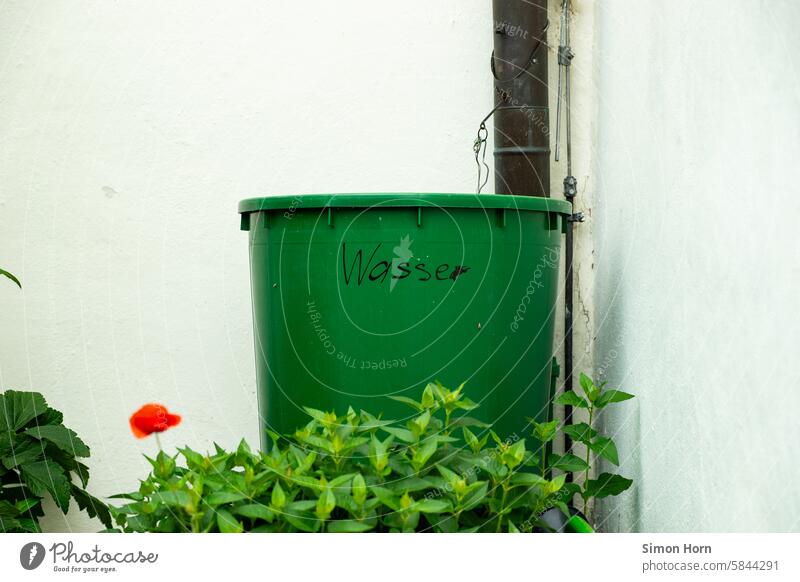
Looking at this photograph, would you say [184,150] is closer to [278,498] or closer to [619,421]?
[619,421]

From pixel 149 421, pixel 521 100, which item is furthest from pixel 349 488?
pixel 521 100

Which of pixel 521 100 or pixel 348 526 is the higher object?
pixel 521 100

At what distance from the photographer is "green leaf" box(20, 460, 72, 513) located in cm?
196

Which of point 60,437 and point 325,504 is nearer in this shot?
point 325,504

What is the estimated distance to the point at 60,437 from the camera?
80.1 inches

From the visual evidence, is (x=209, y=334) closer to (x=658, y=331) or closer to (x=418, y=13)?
(x=418, y=13)

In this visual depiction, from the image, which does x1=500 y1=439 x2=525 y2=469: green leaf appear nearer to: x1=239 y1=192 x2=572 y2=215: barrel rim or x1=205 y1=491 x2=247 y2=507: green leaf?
x1=205 y1=491 x2=247 y2=507: green leaf

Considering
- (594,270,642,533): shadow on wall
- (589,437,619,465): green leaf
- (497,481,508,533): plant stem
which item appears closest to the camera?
(497,481,508,533): plant stem

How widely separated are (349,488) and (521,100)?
131 centimetres

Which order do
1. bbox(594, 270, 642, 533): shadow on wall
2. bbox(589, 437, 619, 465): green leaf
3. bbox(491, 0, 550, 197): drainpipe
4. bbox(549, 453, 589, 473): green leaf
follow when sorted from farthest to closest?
1. bbox(491, 0, 550, 197): drainpipe
2. bbox(594, 270, 642, 533): shadow on wall
3. bbox(589, 437, 619, 465): green leaf
4. bbox(549, 453, 589, 473): green leaf

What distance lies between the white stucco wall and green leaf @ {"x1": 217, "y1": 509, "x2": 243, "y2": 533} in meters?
0.66

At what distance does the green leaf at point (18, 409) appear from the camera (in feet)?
6.65

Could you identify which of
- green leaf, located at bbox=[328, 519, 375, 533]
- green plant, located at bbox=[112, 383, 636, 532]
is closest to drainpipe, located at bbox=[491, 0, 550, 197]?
green plant, located at bbox=[112, 383, 636, 532]
